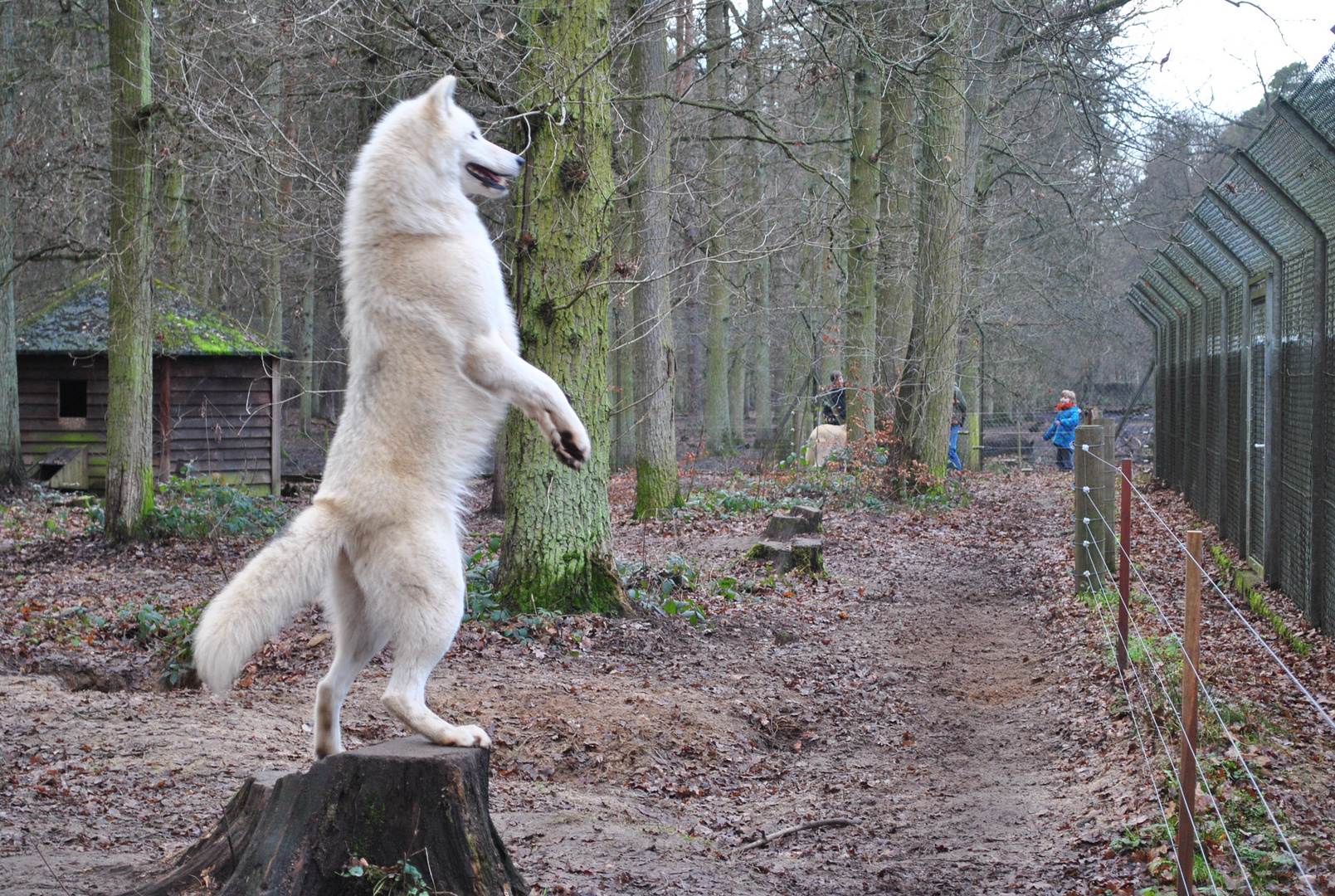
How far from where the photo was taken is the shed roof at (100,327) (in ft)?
69.8

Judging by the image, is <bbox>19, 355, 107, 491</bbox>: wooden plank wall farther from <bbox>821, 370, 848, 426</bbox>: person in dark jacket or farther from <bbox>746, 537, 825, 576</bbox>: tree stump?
<bbox>746, 537, 825, 576</bbox>: tree stump

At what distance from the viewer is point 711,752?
6.56 m

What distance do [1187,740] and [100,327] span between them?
23002mm

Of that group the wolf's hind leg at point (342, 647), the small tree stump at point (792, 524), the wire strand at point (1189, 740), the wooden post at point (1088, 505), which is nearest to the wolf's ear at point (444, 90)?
the wolf's hind leg at point (342, 647)

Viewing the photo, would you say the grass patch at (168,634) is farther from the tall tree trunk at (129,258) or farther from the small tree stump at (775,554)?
the small tree stump at (775,554)

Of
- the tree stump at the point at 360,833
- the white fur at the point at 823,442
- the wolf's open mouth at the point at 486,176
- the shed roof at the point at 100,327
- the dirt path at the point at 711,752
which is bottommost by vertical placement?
the dirt path at the point at 711,752

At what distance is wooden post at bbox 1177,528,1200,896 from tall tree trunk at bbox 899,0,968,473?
12.8 m

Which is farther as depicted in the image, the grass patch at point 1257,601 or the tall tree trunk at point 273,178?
the tall tree trunk at point 273,178

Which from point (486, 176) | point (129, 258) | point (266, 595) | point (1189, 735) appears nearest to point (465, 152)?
point (486, 176)

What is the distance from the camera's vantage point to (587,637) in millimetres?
8117

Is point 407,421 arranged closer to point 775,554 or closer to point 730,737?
point 730,737

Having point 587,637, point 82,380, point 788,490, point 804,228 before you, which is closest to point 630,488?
point 788,490

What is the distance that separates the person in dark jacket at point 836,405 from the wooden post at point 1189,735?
14.7 m

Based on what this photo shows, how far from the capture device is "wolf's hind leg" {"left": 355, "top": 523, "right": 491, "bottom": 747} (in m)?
3.76
